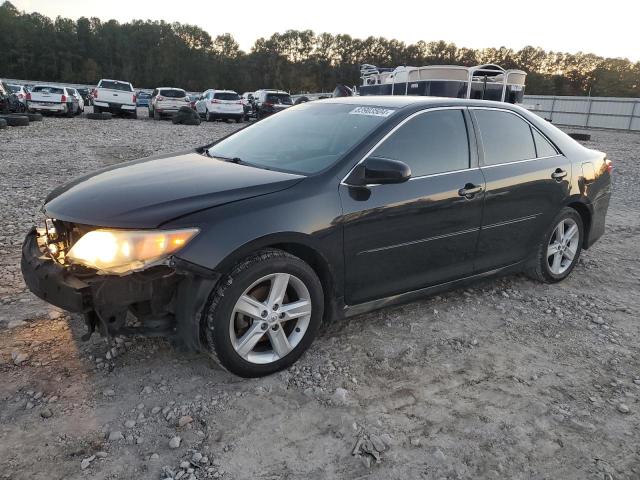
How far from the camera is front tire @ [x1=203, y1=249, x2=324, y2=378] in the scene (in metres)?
2.69

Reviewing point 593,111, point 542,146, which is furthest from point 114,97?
point 593,111

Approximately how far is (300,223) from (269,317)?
1.82ft

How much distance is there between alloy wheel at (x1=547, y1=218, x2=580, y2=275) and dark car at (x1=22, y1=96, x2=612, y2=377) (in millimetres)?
106

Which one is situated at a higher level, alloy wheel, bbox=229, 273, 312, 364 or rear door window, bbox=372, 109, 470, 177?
rear door window, bbox=372, 109, 470, 177

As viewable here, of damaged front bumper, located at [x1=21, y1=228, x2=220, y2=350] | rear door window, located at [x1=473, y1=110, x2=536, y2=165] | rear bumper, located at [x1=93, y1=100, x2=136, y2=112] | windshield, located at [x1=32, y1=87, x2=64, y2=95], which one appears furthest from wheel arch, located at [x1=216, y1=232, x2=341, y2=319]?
windshield, located at [x1=32, y1=87, x2=64, y2=95]

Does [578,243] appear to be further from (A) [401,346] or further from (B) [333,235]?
(B) [333,235]

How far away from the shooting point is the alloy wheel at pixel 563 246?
4.50 metres

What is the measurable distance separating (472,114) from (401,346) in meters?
1.82

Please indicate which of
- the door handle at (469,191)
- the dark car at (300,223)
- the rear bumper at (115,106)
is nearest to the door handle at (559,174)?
the dark car at (300,223)

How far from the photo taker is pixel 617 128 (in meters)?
30.0

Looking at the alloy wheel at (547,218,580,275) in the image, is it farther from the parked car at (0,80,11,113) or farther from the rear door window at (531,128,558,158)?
the parked car at (0,80,11,113)

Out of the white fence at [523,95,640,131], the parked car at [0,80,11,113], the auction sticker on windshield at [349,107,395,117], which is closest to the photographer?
the auction sticker on windshield at [349,107,395,117]

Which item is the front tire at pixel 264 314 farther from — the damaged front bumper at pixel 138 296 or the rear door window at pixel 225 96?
the rear door window at pixel 225 96

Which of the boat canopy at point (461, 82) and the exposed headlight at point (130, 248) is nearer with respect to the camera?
the exposed headlight at point (130, 248)
